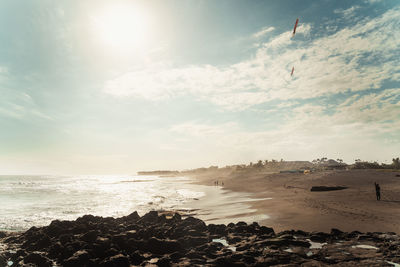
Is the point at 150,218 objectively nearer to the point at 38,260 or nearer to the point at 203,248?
the point at 38,260

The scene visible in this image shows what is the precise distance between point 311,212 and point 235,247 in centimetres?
1002

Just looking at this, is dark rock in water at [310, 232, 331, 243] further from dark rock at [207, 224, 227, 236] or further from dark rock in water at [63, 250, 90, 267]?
dark rock in water at [63, 250, 90, 267]

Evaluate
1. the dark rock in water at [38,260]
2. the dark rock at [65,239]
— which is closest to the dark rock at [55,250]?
the dark rock at [65,239]

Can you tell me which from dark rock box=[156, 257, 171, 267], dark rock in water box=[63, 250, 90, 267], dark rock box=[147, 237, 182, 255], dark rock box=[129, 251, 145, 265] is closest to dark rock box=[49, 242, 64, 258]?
dark rock in water box=[63, 250, 90, 267]

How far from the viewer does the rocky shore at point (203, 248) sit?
31.3 feet

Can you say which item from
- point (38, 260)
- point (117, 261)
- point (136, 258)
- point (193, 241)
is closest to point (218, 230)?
point (193, 241)

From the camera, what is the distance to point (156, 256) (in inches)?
444

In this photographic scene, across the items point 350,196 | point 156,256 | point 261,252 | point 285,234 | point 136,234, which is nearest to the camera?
point 261,252

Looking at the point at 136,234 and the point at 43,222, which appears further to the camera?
the point at 43,222

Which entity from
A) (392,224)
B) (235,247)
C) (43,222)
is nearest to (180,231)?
(235,247)

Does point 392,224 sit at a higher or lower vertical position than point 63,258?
higher

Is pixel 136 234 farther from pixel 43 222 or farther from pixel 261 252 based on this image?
pixel 43 222

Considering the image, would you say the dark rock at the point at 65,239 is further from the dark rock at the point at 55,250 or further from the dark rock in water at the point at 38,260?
the dark rock in water at the point at 38,260

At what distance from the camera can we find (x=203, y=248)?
11.4m
